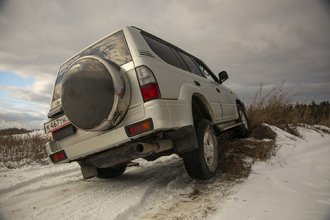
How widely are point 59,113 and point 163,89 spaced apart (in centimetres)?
135

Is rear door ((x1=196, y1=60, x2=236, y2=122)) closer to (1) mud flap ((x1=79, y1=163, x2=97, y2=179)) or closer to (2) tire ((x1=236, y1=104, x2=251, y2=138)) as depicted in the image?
(2) tire ((x1=236, y1=104, x2=251, y2=138))

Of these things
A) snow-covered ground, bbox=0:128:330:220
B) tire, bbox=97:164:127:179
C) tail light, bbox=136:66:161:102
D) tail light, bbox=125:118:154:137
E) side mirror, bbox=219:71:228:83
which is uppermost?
side mirror, bbox=219:71:228:83

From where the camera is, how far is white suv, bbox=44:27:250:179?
262 cm

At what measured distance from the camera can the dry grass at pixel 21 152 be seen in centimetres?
618

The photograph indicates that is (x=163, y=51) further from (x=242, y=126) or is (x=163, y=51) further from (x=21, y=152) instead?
(x=21, y=152)

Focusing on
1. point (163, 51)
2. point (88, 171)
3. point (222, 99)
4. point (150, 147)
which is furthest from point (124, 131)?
point (222, 99)

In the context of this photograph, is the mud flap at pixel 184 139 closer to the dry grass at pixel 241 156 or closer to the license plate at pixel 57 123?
the dry grass at pixel 241 156

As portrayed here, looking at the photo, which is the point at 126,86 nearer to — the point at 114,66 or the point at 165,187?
the point at 114,66

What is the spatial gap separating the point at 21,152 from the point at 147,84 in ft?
17.9

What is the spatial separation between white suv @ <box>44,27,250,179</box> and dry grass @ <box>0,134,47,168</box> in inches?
133

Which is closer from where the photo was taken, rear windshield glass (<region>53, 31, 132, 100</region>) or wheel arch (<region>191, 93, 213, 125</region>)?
rear windshield glass (<region>53, 31, 132, 100</region>)

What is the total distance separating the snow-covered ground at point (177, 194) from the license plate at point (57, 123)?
2.75 ft

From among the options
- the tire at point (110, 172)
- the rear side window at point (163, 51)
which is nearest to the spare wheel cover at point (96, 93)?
the rear side window at point (163, 51)

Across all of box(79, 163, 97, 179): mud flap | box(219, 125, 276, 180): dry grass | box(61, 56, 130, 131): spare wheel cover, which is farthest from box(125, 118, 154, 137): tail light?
box(219, 125, 276, 180): dry grass
